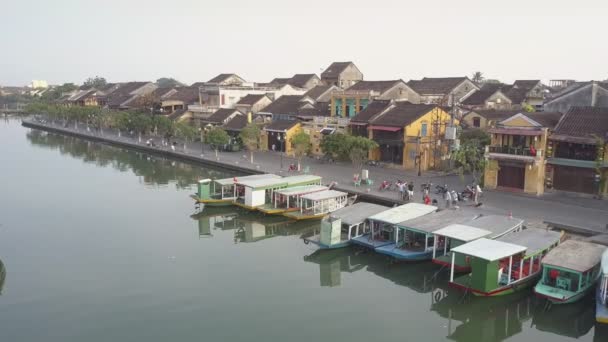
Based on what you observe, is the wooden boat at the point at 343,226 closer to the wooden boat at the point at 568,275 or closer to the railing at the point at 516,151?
the wooden boat at the point at 568,275

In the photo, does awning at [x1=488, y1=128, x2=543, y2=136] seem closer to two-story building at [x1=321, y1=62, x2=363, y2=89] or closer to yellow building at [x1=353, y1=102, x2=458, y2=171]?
yellow building at [x1=353, y1=102, x2=458, y2=171]

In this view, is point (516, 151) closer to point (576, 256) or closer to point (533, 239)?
point (533, 239)

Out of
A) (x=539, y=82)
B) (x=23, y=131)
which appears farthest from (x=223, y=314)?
(x=23, y=131)

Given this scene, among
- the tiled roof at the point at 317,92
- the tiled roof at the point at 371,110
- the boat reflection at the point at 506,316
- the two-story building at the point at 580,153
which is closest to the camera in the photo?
the boat reflection at the point at 506,316

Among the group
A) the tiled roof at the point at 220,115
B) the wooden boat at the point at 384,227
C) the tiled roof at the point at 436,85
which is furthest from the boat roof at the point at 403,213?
the tiled roof at the point at 220,115

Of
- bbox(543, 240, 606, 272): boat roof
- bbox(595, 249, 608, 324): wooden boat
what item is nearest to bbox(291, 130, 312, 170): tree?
bbox(543, 240, 606, 272): boat roof

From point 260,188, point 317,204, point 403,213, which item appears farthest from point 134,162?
point 403,213
